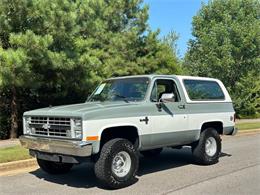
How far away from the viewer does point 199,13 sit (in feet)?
99.9

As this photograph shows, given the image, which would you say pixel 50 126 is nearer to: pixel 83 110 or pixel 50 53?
pixel 83 110

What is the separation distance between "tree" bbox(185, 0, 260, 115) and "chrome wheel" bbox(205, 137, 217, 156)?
1728 centimetres

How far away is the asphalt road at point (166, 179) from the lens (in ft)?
25.1

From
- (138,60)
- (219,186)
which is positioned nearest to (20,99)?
(138,60)

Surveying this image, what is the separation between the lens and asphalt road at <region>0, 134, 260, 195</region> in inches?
301

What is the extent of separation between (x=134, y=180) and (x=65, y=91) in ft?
28.2

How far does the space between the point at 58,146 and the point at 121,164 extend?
1158 mm

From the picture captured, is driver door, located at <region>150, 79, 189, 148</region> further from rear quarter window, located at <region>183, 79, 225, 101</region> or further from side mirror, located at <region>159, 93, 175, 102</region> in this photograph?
rear quarter window, located at <region>183, 79, 225, 101</region>

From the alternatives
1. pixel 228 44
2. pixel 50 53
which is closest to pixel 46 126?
pixel 50 53

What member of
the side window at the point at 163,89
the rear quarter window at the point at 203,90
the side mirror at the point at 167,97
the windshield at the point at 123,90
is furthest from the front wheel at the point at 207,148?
the windshield at the point at 123,90

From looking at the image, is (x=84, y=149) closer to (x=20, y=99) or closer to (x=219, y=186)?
(x=219, y=186)

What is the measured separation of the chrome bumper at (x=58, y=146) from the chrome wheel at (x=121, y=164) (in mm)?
645

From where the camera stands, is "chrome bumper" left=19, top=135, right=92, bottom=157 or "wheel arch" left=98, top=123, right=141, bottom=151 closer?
"chrome bumper" left=19, top=135, right=92, bottom=157

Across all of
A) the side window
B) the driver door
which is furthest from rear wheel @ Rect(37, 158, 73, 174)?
the side window
